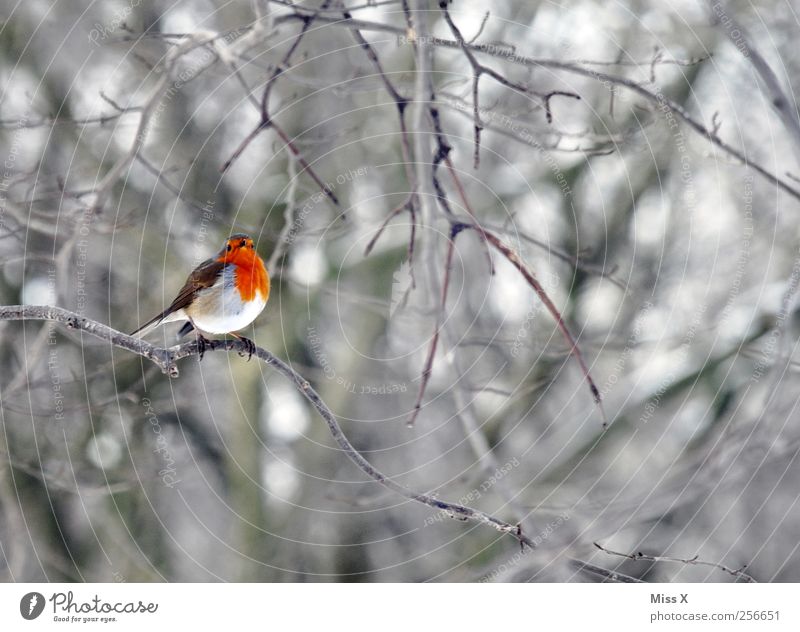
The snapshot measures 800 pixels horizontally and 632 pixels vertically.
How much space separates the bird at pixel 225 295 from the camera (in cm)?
92

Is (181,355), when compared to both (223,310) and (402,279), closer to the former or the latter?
(223,310)

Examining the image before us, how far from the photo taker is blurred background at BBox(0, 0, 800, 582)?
118 cm

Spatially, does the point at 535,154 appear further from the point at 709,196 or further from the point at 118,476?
the point at 118,476

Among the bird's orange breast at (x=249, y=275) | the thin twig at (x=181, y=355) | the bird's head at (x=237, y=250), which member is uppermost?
the bird's head at (x=237, y=250)

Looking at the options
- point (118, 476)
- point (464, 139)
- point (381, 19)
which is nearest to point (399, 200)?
point (464, 139)

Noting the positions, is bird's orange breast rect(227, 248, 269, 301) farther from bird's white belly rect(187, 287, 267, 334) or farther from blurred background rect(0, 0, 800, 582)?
blurred background rect(0, 0, 800, 582)

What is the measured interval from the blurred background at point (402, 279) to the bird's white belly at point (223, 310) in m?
0.24

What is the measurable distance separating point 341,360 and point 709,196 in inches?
33.4

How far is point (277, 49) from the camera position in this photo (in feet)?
4.12

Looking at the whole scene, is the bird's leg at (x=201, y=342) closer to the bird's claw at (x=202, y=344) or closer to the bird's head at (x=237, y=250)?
the bird's claw at (x=202, y=344)

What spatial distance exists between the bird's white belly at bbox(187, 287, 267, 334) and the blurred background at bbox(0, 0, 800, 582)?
243 mm
